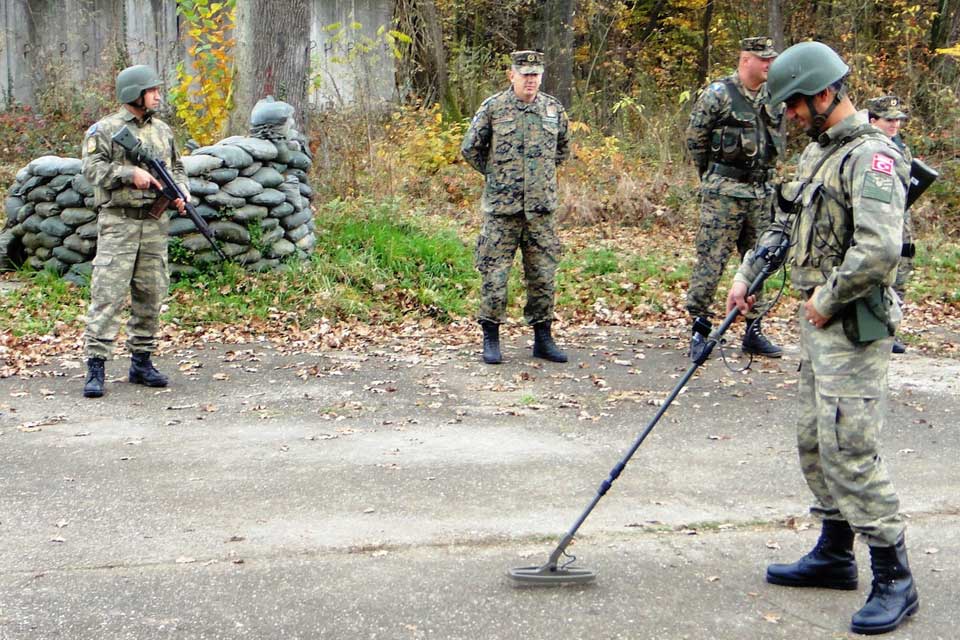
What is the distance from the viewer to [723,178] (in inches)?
316

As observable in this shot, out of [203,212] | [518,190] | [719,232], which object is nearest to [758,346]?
[719,232]

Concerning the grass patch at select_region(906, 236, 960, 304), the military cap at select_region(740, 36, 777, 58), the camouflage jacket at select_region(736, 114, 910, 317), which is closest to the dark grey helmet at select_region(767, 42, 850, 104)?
the camouflage jacket at select_region(736, 114, 910, 317)

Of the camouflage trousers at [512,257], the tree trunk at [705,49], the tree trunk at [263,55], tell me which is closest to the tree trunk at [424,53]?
the tree trunk at [705,49]

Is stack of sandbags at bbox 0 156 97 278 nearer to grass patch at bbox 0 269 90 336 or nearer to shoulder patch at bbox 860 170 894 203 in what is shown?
grass patch at bbox 0 269 90 336

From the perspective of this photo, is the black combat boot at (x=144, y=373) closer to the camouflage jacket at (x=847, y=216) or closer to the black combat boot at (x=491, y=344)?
the black combat boot at (x=491, y=344)

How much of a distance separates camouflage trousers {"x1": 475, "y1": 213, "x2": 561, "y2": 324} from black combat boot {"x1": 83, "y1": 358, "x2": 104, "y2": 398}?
8.95 feet

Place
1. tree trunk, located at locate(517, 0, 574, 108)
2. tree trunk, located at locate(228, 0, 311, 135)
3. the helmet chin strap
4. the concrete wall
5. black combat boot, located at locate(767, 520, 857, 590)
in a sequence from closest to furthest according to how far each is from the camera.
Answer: the helmet chin strap → black combat boot, located at locate(767, 520, 857, 590) → tree trunk, located at locate(228, 0, 311, 135) → tree trunk, located at locate(517, 0, 574, 108) → the concrete wall

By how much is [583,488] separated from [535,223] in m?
2.96

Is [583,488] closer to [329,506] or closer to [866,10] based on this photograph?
[329,506]

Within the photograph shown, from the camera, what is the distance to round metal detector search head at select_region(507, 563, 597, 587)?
428 cm

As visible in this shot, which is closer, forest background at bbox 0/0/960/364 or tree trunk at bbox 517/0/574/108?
forest background at bbox 0/0/960/364

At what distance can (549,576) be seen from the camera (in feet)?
14.1

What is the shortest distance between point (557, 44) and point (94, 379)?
1117cm

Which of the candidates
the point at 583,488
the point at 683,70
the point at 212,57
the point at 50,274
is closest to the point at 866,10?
the point at 683,70
